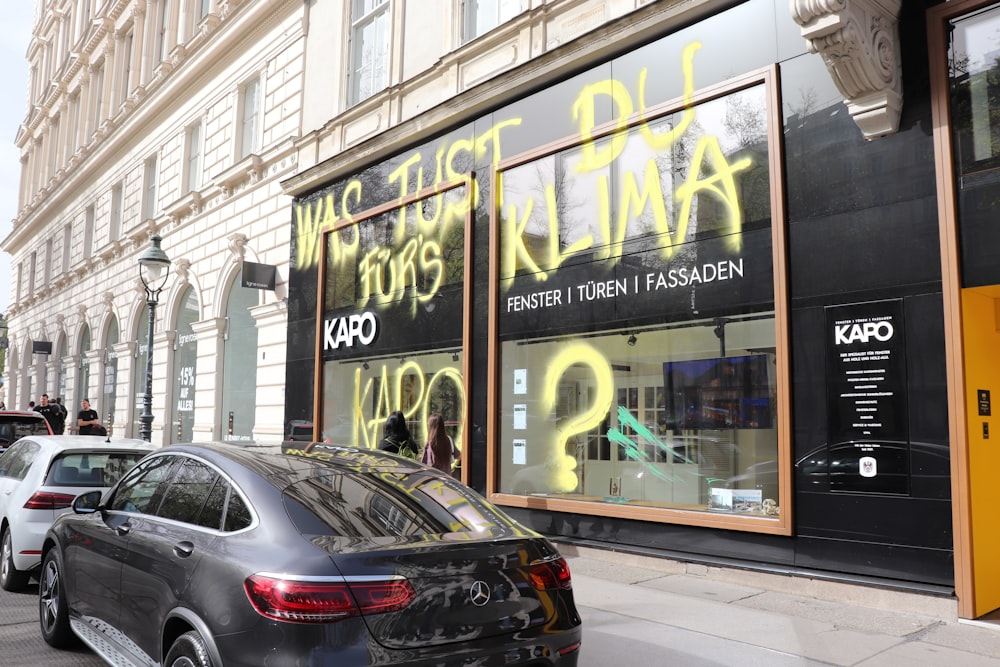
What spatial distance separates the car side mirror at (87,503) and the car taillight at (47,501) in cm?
215

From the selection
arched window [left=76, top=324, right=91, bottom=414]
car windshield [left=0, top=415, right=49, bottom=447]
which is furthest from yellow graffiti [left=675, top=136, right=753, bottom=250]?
arched window [left=76, top=324, right=91, bottom=414]

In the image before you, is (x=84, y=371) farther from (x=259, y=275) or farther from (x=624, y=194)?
(x=624, y=194)

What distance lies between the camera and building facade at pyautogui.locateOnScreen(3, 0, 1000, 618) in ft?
21.3

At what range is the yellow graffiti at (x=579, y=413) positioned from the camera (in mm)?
9273

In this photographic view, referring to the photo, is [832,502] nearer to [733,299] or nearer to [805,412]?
[805,412]

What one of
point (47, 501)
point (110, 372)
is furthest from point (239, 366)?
point (110, 372)

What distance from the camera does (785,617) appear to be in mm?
Answer: 6387

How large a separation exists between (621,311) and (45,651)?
20.6ft

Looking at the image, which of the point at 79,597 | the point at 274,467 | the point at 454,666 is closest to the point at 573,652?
the point at 454,666

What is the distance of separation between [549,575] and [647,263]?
5491mm

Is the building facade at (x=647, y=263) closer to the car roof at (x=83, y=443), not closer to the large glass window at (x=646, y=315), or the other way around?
the large glass window at (x=646, y=315)

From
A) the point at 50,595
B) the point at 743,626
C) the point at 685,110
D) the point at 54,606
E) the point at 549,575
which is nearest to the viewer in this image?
the point at 549,575

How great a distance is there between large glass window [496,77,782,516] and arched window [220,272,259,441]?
26.2 feet

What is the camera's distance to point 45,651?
5.46 m
